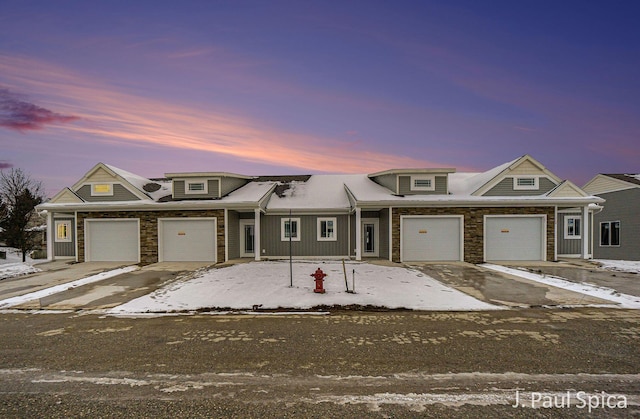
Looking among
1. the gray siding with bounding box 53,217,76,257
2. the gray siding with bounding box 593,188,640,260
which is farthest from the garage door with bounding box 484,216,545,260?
the gray siding with bounding box 53,217,76,257

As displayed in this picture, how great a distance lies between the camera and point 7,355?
5.56m

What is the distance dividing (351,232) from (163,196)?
1145 cm

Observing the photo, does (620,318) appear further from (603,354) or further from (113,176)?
(113,176)

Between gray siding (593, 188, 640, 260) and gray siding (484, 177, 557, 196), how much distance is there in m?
8.18

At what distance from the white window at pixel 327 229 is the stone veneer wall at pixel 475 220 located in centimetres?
348

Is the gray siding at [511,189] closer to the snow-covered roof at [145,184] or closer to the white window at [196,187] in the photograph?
the white window at [196,187]

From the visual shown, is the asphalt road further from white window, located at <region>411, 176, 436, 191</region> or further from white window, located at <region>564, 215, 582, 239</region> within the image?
white window, located at <region>564, 215, 582, 239</region>

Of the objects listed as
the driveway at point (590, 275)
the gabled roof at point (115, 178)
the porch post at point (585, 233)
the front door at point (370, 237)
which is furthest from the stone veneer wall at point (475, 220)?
the gabled roof at point (115, 178)

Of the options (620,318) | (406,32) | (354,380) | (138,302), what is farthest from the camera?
(406,32)

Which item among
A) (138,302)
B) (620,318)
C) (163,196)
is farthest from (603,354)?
(163,196)

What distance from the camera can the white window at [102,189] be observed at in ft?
61.7

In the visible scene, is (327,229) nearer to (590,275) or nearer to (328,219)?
(328,219)

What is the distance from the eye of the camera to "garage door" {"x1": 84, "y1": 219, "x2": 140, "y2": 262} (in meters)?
17.6

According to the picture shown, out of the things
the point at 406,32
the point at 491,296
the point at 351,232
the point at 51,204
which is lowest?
the point at 491,296
